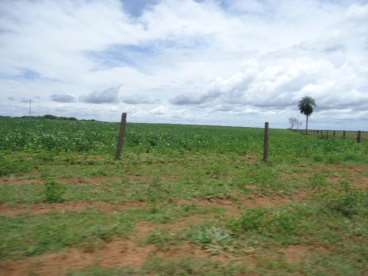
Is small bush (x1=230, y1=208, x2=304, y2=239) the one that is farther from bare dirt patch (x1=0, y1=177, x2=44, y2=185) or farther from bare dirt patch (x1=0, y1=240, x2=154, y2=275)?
bare dirt patch (x1=0, y1=177, x2=44, y2=185)

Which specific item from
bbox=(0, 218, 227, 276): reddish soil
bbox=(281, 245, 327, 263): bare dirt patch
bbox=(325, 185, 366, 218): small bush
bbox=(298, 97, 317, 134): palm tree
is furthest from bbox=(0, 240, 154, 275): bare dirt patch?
bbox=(298, 97, 317, 134): palm tree

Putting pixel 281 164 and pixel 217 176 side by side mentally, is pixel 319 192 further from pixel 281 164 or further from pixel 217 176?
pixel 281 164

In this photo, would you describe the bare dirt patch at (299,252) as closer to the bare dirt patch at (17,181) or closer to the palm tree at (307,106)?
the bare dirt patch at (17,181)

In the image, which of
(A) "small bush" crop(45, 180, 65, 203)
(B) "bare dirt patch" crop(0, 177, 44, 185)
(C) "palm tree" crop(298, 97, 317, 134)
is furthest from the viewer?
(C) "palm tree" crop(298, 97, 317, 134)

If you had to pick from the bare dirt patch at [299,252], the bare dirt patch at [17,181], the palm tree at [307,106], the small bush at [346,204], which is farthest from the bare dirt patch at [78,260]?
the palm tree at [307,106]

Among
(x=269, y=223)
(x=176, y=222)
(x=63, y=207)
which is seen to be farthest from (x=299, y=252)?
(x=63, y=207)

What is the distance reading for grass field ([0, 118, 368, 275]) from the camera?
3840mm

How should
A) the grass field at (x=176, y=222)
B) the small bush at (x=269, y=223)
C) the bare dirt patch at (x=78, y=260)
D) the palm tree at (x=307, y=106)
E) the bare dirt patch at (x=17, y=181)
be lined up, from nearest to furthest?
1. the bare dirt patch at (x=78, y=260)
2. the grass field at (x=176, y=222)
3. the small bush at (x=269, y=223)
4. the bare dirt patch at (x=17, y=181)
5. the palm tree at (x=307, y=106)

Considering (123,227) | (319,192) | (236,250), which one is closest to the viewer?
(236,250)

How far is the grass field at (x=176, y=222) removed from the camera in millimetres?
3840

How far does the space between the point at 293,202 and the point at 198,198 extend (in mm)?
1877

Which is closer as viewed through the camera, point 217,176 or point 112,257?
point 112,257

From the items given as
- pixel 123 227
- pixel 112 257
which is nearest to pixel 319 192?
pixel 123 227

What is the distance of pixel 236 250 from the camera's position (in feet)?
14.0
